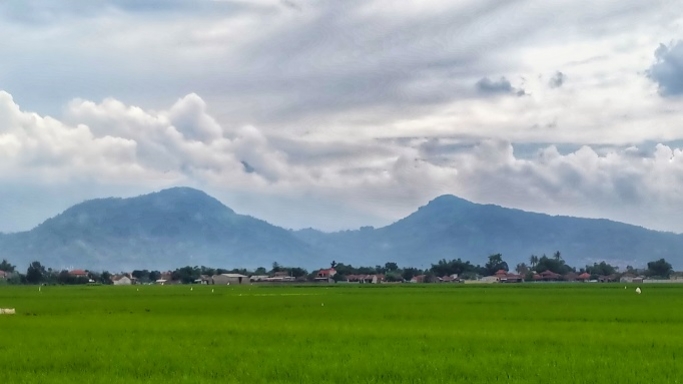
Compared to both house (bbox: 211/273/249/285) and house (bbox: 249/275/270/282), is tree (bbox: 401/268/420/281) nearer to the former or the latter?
house (bbox: 249/275/270/282)

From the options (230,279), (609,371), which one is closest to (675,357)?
(609,371)

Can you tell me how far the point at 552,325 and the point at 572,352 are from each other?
416 inches

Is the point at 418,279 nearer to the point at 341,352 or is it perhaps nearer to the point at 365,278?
the point at 365,278

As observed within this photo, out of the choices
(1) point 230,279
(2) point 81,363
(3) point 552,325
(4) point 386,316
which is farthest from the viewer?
(1) point 230,279

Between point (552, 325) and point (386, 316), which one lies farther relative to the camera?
point (386, 316)

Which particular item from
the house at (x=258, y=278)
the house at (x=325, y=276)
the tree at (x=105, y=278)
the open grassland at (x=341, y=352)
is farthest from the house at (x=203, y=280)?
the open grassland at (x=341, y=352)

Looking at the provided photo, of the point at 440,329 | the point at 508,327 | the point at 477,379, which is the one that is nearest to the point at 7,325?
the point at 440,329

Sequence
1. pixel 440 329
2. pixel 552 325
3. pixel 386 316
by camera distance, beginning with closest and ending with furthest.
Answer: pixel 440 329 < pixel 552 325 < pixel 386 316

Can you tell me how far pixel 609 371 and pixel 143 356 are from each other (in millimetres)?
10957

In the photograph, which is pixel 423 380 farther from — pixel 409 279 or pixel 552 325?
pixel 409 279

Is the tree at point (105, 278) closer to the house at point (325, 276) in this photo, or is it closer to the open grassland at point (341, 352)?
the house at point (325, 276)

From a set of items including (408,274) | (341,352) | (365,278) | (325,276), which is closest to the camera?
(341,352)

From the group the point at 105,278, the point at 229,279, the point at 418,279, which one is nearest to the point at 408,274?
the point at 418,279

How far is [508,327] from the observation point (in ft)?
100
